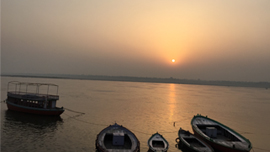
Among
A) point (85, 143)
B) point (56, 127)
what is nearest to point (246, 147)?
point (85, 143)

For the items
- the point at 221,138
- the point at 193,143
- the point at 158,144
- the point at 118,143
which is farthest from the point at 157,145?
the point at 221,138

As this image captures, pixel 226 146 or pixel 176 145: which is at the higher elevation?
pixel 226 146

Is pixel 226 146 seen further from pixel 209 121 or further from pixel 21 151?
pixel 21 151

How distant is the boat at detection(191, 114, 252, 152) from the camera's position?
2654 centimetres

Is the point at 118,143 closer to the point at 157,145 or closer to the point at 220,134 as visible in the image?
the point at 157,145

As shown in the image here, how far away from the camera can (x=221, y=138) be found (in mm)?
31625

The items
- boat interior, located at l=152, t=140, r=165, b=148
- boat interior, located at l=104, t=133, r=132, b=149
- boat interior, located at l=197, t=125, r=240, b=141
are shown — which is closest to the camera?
boat interior, located at l=104, t=133, r=132, b=149

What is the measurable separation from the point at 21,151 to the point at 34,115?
75.5 feet

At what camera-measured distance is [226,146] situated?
87.0 feet

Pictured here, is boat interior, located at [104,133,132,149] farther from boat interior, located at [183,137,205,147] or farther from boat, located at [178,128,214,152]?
boat interior, located at [183,137,205,147]

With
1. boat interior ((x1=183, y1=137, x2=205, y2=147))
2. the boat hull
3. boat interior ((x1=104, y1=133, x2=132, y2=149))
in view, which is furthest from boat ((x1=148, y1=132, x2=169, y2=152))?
the boat hull

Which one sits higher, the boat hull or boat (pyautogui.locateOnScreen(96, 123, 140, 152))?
boat (pyautogui.locateOnScreen(96, 123, 140, 152))

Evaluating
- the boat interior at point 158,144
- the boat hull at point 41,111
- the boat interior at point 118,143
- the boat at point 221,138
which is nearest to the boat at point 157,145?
the boat interior at point 158,144

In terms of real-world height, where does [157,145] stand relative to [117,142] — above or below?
below
